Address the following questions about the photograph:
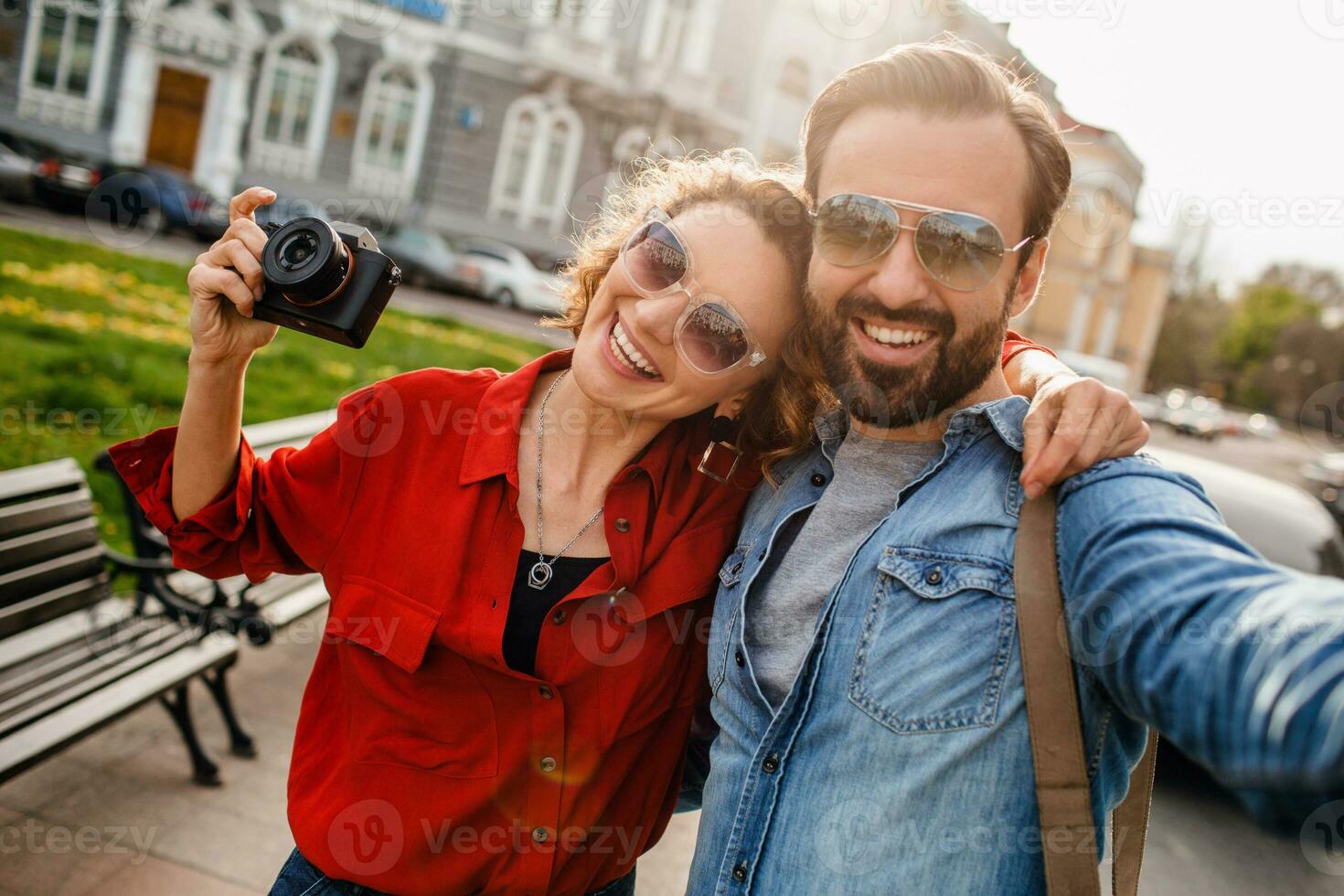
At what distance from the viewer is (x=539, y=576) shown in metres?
1.86

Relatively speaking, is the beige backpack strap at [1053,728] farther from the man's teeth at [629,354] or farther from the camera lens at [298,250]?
the camera lens at [298,250]

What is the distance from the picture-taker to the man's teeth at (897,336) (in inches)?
66.8

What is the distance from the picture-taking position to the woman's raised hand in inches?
69.1

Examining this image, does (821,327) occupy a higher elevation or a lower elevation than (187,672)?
higher

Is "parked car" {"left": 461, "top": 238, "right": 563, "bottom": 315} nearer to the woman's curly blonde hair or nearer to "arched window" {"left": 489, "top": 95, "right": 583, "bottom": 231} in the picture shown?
"arched window" {"left": 489, "top": 95, "right": 583, "bottom": 231}

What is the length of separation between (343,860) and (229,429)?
84cm

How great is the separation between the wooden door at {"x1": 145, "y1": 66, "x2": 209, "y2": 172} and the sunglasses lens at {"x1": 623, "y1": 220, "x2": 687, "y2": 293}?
2369 cm

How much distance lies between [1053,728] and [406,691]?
1.16 meters

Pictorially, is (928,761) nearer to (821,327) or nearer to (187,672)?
(821,327)

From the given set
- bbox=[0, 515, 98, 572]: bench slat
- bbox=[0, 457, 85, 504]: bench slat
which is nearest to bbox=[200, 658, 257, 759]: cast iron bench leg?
bbox=[0, 515, 98, 572]: bench slat

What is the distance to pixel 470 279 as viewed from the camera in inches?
768

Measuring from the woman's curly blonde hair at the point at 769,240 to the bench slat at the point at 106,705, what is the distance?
6.43 ft

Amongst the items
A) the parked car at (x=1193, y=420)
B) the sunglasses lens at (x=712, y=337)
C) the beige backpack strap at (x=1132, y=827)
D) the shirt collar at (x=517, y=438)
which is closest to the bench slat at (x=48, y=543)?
the shirt collar at (x=517, y=438)

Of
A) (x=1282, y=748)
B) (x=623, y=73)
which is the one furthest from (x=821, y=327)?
(x=623, y=73)
